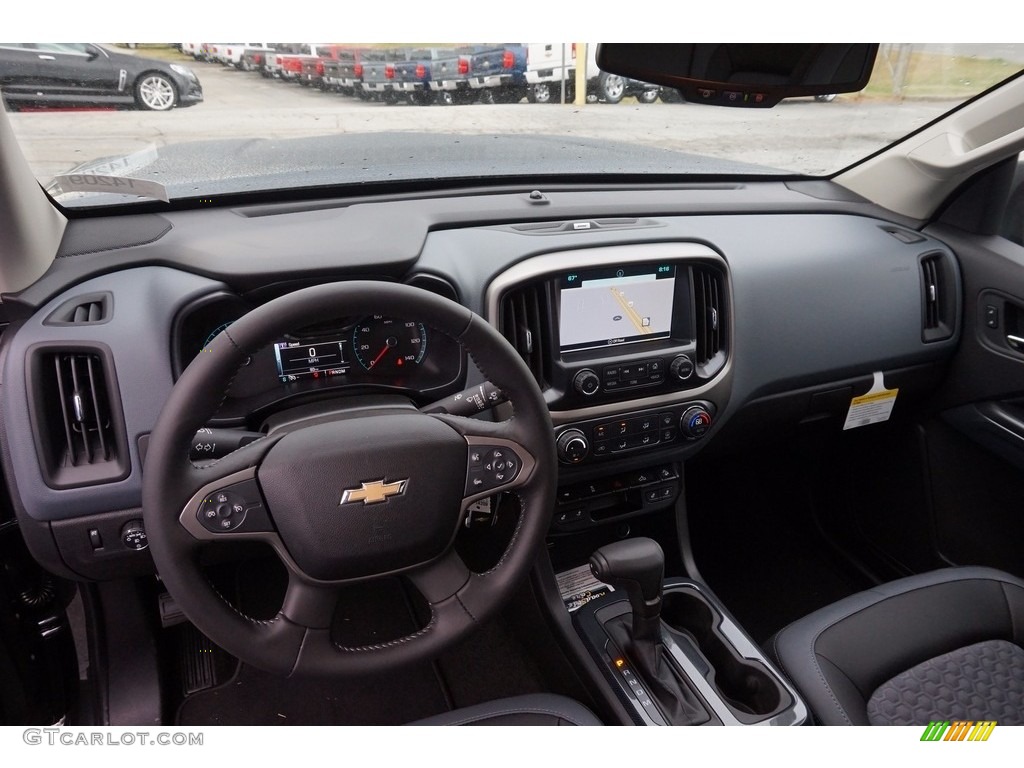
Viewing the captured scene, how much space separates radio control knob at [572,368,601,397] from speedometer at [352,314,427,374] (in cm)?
36

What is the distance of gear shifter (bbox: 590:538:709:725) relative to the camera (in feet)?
5.21

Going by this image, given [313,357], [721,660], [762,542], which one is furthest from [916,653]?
[313,357]

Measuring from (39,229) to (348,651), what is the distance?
3.32 feet

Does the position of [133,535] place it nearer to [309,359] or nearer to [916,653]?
[309,359]

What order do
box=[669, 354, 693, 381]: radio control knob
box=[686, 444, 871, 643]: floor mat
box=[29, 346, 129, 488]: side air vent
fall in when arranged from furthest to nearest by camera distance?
box=[686, 444, 871, 643]: floor mat < box=[669, 354, 693, 381]: radio control knob < box=[29, 346, 129, 488]: side air vent

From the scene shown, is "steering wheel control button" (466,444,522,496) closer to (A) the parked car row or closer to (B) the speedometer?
(B) the speedometer

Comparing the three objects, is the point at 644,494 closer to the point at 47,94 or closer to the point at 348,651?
the point at 348,651

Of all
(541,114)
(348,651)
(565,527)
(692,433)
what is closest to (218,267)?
(348,651)

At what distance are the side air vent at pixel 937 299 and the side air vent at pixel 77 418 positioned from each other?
2.10m

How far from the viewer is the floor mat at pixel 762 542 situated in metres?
2.42

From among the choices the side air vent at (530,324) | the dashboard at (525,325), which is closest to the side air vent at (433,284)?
the dashboard at (525,325)

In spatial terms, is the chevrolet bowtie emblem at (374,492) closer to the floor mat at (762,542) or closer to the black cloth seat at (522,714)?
the black cloth seat at (522,714)

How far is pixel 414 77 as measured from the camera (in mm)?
1654

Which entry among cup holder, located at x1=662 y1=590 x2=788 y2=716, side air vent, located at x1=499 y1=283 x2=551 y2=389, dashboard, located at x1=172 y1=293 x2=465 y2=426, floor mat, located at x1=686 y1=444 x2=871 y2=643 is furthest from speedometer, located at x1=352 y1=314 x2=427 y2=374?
floor mat, located at x1=686 y1=444 x2=871 y2=643
